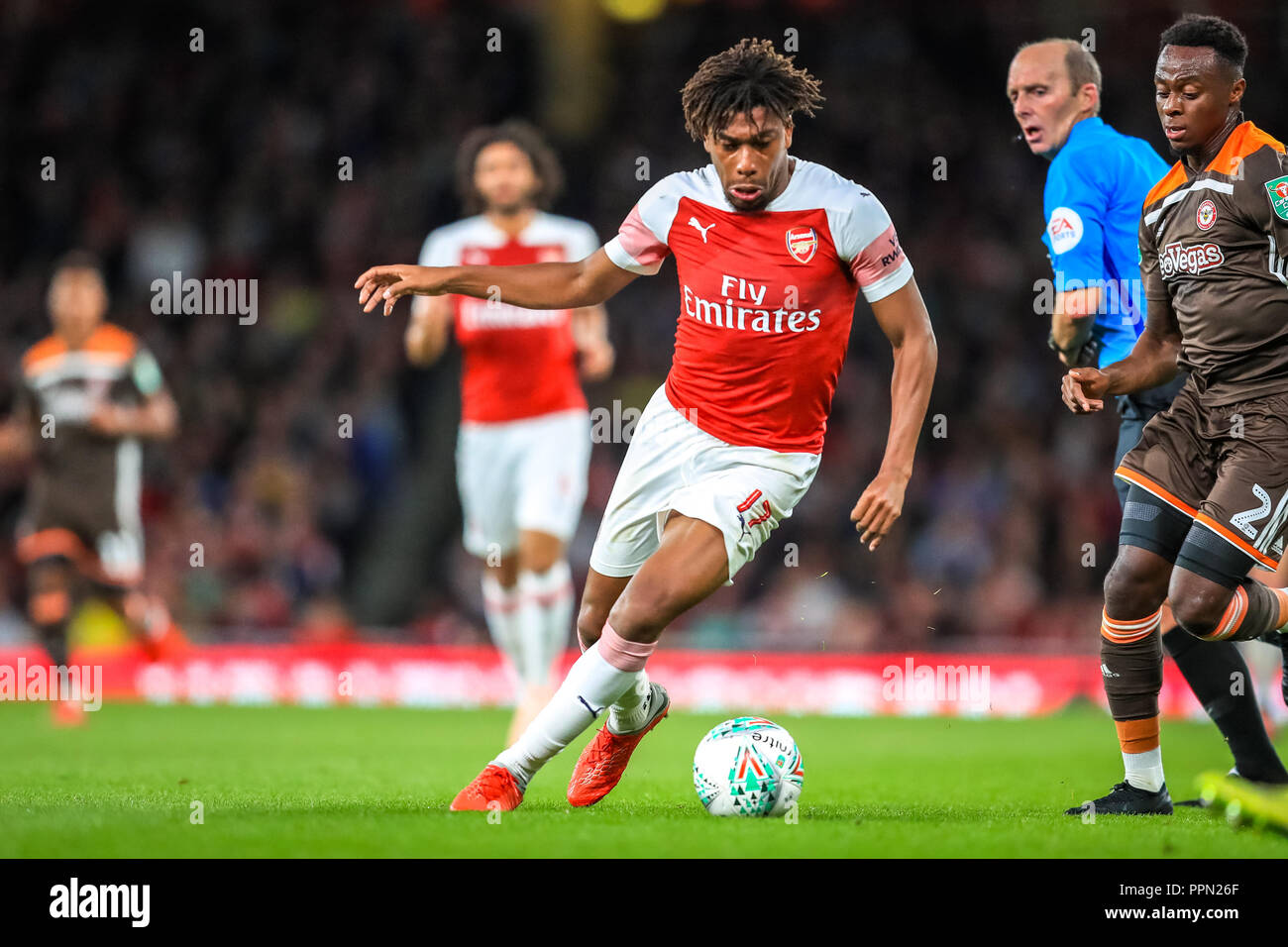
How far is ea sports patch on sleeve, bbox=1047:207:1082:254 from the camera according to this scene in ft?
19.5

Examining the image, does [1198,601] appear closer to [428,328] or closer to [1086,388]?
[1086,388]

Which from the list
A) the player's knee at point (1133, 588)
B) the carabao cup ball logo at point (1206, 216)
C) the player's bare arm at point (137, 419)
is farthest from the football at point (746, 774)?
the player's bare arm at point (137, 419)

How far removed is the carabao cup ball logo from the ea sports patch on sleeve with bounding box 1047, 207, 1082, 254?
2.25 feet

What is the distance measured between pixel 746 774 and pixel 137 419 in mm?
6597

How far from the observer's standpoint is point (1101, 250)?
5.94 metres

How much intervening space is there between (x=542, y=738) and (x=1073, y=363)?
2661 millimetres

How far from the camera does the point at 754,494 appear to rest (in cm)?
544

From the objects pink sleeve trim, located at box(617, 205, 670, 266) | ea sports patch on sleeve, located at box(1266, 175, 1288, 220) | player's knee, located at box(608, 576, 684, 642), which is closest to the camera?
ea sports patch on sleeve, located at box(1266, 175, 1288, 220)

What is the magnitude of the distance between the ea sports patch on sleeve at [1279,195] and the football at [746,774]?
2542mm

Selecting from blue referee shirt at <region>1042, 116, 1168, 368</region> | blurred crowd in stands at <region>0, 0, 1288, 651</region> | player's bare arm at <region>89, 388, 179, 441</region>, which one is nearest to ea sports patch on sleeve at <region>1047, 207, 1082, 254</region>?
blue referee shirt at <region>1042, 116, 1168, 368</region>

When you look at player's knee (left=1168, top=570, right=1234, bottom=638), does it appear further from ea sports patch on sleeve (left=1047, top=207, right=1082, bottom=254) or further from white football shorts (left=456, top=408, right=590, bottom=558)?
white football shorts (left=456, top=408, right=590, bottom=558)
